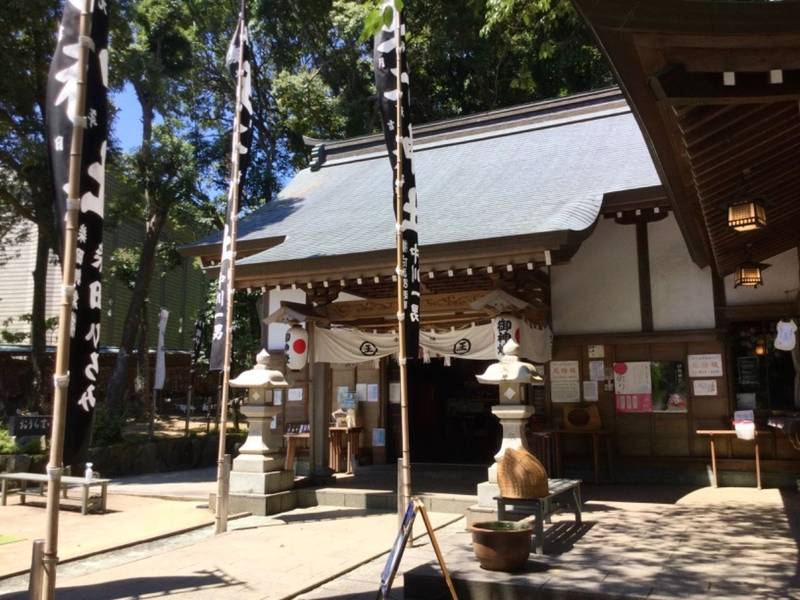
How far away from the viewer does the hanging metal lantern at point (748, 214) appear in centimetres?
633

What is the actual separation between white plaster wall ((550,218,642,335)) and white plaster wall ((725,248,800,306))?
4.83 ft

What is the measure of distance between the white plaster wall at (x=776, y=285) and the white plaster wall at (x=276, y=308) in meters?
7.41

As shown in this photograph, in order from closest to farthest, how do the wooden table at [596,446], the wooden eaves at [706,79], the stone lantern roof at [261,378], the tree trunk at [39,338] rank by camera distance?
the wooden eaves at [706,79] → the stone lantern roof at [261,378] → the wooden table at [596,446] → the tree trunk at [39,338]

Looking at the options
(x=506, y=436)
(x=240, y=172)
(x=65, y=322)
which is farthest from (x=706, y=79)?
(x=240, y=172)

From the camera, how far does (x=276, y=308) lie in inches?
488

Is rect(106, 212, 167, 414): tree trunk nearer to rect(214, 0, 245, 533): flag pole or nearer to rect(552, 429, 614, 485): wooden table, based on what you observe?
rect(214, 0, 245, 533): flag pole

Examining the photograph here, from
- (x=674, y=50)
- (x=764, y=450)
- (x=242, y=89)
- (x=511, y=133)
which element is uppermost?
(x=511, y=133)

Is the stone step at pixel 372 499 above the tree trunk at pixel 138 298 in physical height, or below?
below

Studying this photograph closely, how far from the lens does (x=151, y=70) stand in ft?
65.8

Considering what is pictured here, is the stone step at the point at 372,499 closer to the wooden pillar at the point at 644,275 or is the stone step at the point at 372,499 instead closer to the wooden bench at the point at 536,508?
the wooden bench at the point at 536,508

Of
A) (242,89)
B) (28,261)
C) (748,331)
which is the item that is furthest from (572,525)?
(28,261)

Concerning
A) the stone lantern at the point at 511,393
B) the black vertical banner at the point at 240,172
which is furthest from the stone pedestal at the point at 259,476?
the stone lantern at the point at 511,393

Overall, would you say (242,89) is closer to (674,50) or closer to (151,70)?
(674,50)

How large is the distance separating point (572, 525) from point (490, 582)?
108 inches
